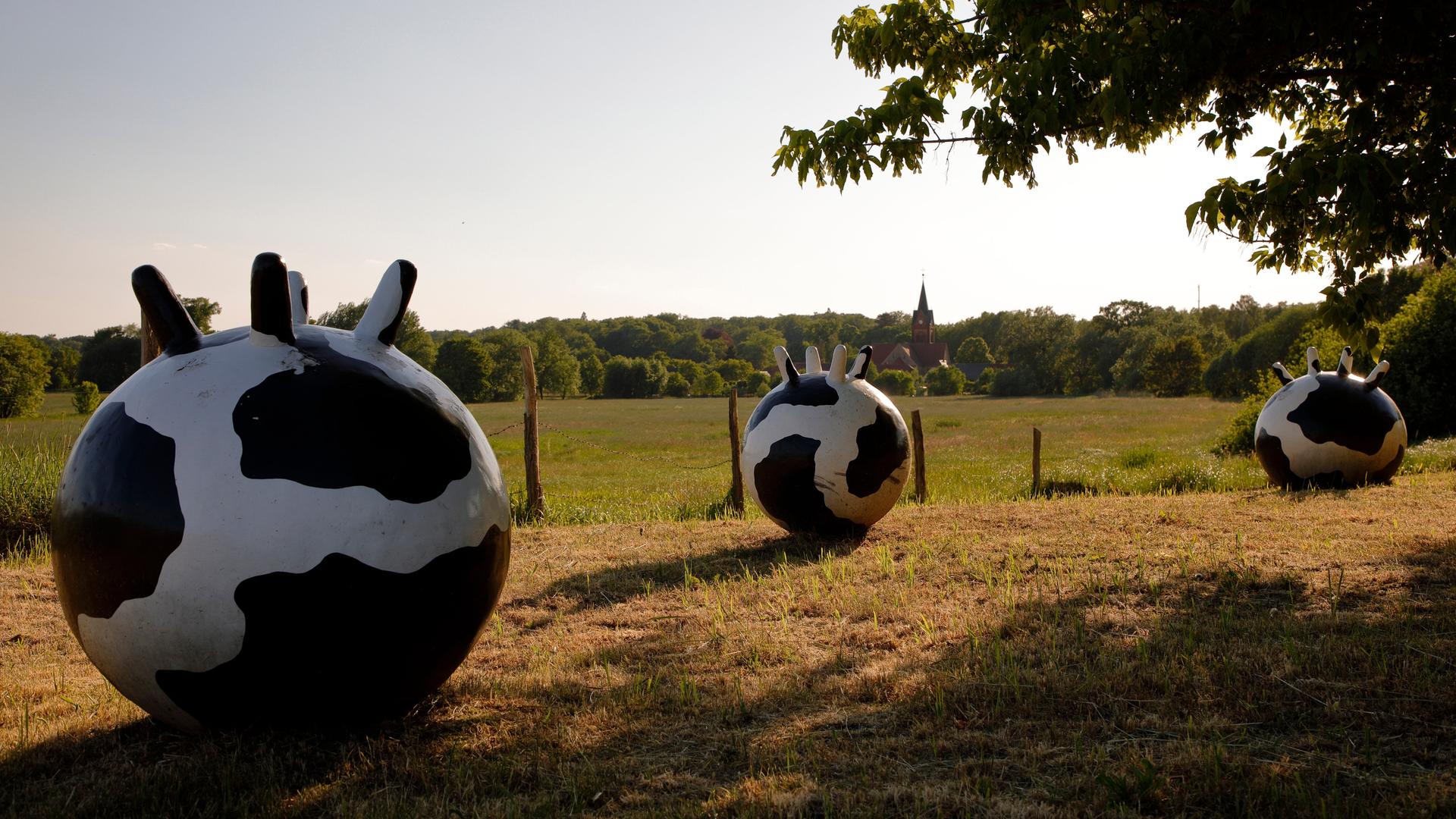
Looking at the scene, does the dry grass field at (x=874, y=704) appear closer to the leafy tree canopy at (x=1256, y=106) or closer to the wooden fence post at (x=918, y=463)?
the leafy tree canopy at (x=1256, y=106)

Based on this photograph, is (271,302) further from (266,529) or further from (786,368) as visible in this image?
(786,368)

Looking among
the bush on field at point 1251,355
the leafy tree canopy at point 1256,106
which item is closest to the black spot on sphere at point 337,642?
the leafy tree canopy at point 1256,106

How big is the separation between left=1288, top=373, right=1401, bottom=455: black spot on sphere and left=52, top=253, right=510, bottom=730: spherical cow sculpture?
11.4 meters

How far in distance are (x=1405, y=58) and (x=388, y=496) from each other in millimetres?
6891

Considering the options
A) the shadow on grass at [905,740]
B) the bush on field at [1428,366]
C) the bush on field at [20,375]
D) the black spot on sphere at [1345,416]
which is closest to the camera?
the shadow on grass at [905,740]

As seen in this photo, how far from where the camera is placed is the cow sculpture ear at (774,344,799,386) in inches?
336

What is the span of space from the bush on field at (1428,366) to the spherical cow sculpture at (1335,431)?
11364 mm


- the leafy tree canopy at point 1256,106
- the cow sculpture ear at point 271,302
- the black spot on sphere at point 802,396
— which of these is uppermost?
the leafy tree canopy at point 1256,106

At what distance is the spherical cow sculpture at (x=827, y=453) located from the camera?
8000 millimetres

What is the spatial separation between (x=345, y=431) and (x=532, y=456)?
836 cm

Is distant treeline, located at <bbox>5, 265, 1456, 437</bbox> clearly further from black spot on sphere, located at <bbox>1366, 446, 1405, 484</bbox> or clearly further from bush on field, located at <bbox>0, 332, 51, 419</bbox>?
black spot on sphere, located at <bbox>1366, 446, 1405, 484</bbox>

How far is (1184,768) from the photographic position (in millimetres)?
3367

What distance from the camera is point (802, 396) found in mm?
8219

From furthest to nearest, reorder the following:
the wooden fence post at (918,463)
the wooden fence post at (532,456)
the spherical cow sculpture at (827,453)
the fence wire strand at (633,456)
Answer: the fence wire strand at (633,456)
the wooden fence post at (918,463)
the wooden fence post at (532,456)
the spherical cow sculpture at (827,453)
